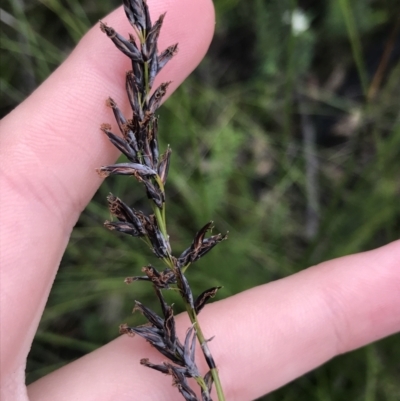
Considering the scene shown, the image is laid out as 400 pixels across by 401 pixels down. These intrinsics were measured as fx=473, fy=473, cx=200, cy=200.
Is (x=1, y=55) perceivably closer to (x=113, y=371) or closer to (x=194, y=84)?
(x=194, y=84)

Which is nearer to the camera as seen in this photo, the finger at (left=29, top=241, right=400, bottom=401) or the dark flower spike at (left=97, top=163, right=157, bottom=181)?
the dark flower spike at (left=97, top=163, right=157, bottom=181)

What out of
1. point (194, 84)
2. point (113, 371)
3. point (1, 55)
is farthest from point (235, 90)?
point (113, 371)

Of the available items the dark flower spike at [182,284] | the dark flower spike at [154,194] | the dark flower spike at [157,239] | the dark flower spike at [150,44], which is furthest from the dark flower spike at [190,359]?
the dark flower spike at [150,44]

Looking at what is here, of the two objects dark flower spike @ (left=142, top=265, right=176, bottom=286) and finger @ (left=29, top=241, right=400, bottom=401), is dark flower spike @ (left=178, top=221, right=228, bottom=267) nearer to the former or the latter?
dark flower spike @ (left=142, top=265, right=176, bottom=286)

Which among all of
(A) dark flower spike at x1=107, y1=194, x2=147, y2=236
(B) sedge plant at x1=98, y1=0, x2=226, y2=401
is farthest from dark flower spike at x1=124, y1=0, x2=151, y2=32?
(A) dark flower spike at x1=107, y1=194, x2=147, y2=236

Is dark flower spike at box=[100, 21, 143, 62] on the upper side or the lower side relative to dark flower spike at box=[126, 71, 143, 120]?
upper

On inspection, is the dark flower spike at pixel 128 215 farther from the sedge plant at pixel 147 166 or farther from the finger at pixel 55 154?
the finger at pixel 55 154
